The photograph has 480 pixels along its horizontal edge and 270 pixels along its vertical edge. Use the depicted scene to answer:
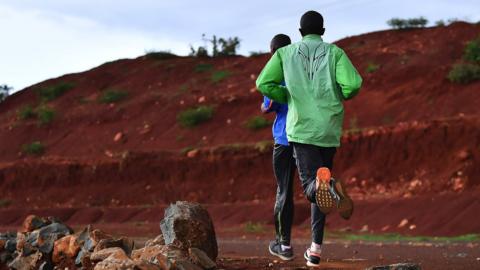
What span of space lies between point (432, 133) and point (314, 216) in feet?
68.4

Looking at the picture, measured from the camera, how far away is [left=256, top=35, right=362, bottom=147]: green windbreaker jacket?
22.1ft

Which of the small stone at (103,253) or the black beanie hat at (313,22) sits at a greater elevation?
the black beanie hat at (313,22)

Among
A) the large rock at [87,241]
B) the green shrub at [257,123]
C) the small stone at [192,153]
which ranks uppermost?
the large rock at [87,241]

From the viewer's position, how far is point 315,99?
22.1 feet

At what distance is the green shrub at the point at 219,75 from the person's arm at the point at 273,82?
132 ft

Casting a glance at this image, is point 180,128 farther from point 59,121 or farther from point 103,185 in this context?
point 59,121

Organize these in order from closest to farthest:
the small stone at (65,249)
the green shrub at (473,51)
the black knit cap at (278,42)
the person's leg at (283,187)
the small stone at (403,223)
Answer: the person's leg at (283,187)
the black knit cap at (278,42)
the small stone at (65,249)
the small stone at (403,223)
the green shrub at (473,51)

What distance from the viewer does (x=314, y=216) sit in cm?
730

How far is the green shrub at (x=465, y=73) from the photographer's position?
32.6 m

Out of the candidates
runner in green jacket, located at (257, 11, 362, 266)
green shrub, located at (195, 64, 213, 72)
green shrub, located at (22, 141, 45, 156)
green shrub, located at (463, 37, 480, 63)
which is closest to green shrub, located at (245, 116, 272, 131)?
green shrub, located at (463, 37, 480, 63)

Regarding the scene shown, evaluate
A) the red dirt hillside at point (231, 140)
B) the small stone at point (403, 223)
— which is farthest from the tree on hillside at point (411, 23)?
the small stone at point (403, 223)

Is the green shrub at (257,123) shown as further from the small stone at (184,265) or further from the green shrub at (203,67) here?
the small stone at (184,265)

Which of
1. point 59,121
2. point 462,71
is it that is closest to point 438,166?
point 462,71

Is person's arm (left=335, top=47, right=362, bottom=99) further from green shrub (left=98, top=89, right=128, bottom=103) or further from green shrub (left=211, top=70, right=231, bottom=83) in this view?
green shrub (left=98, top=89, right=128, bottom=103)
